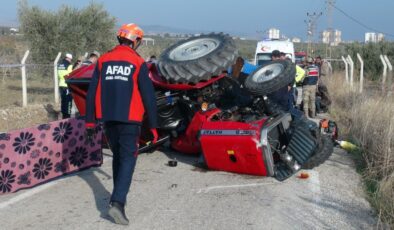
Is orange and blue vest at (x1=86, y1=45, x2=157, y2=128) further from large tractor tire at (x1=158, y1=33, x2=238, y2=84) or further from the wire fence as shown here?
the wire fence

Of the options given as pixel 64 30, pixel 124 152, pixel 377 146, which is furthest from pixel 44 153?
pixel 64 30

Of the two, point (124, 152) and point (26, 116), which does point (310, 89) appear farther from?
point (124, 152)

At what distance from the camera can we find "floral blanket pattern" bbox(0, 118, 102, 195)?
21.3 feet

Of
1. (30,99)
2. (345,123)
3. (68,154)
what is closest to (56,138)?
(68,154)

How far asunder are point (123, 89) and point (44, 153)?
2.23 metres

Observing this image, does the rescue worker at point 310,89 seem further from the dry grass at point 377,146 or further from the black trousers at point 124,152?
the black trousers at point 124,152

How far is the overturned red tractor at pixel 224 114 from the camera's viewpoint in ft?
23.6

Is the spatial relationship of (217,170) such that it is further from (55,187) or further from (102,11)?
(102,11)

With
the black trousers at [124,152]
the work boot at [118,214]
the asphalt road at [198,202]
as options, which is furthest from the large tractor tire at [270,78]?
the work boot at [118,214]

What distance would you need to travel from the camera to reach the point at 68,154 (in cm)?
745

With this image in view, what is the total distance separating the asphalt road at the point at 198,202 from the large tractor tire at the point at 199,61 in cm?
141

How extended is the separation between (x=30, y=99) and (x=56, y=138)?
35.4 feet

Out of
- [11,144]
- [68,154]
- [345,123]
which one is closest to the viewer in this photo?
[11,144]

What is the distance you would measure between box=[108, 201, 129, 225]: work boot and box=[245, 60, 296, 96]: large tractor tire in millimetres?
3509
